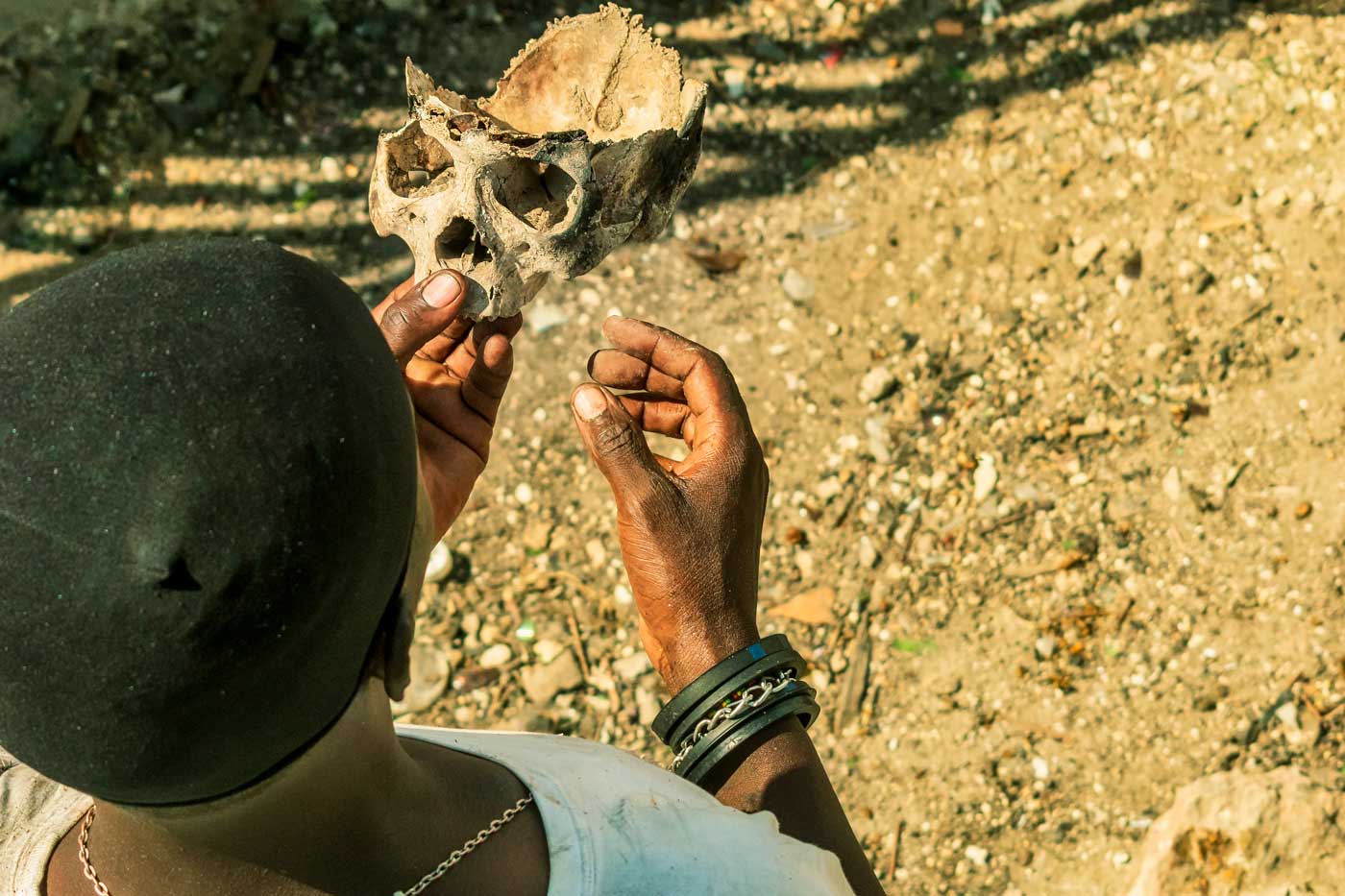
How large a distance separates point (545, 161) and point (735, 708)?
4.04 ft

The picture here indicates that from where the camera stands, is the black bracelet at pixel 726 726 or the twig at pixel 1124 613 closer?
the black bracelet at pixel 726 726

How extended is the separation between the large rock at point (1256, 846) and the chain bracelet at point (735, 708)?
159 centimetres

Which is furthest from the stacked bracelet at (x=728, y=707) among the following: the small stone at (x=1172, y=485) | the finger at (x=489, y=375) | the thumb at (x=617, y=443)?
Answer: the small stone at (x=1172, y=485)

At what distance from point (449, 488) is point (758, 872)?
1.22 m

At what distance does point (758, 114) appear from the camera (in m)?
4.68

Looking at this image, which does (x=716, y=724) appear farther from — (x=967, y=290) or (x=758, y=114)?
(x=758, y=114)

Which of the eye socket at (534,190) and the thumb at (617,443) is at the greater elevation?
the eye socket at (534,190)

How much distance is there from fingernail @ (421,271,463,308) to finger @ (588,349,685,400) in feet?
1.54

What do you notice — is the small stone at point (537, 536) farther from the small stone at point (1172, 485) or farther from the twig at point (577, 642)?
the small stone at point (1172, 485)

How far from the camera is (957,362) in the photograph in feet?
13.7

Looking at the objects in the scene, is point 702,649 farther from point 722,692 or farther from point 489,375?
point 489,375

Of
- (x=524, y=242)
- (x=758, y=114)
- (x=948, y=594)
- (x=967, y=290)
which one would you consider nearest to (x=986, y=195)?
(x=967, y=290)

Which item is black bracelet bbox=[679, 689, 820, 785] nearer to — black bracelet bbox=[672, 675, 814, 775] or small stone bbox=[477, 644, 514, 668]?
black bracelet bbox=[672, 675, 814, 775]

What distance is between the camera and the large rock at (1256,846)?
3271mm
